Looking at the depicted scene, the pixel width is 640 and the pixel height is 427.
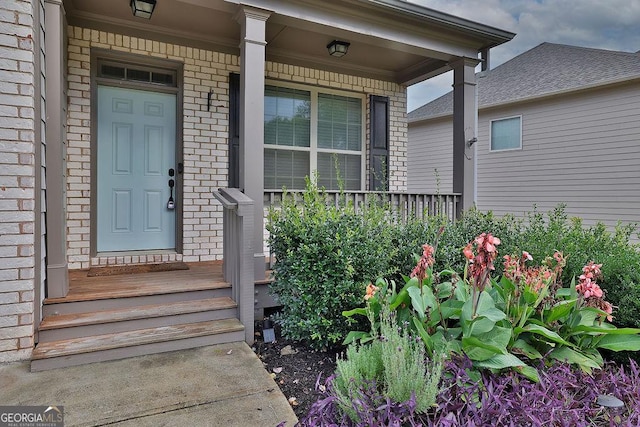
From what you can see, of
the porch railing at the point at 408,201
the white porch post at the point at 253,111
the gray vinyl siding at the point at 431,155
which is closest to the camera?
the white porch post at the point at 253,111

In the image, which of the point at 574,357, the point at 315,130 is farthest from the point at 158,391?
the point at 315,130

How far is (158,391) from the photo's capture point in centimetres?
238

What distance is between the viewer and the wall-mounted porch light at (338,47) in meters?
4.85

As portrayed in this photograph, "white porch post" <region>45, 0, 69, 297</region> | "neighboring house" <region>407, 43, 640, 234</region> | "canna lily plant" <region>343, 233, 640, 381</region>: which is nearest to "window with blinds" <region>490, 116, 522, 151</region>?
"neighboring house" <region>407, 43, 640, 234</region>

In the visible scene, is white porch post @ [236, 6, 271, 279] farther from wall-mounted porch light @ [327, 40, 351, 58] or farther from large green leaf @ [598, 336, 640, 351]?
large green leaf @ [598, 336, 640, 351]

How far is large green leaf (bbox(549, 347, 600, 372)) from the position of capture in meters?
2.25

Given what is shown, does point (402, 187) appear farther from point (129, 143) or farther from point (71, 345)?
point (71, 345)

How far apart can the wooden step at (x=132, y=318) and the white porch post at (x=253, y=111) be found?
1.84 feet

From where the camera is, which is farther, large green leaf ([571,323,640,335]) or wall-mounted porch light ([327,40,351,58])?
wall-mounted porch light ([327,40,351,58])

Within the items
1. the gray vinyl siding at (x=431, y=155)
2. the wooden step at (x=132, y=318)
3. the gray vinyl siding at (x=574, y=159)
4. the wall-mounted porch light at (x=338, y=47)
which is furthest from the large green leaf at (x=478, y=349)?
the gray vinyl siding at (x=431, y=155)

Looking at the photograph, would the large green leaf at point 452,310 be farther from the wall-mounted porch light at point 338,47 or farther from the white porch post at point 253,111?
the wall-mounted porch light at point 338,47

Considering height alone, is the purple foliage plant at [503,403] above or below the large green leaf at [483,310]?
below

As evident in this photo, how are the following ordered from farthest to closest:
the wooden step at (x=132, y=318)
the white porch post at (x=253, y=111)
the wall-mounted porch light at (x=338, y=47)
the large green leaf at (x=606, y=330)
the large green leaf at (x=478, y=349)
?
the wall-mounted porch light at (x=338, y=47) → the white porch post at (x=253, y=111) → the wooden step at (x=132, y=318) → the large green leaf at (x=606, y=330) → the large green leaf at (x=478, y=349)

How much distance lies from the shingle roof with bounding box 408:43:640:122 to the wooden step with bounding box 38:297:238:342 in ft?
23.6
